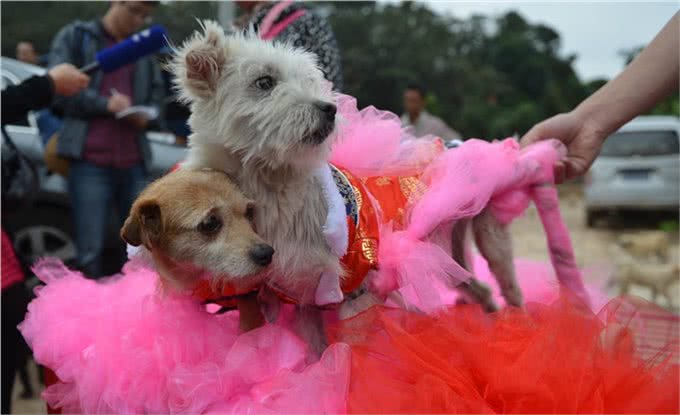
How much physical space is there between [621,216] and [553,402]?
1085 centimetres

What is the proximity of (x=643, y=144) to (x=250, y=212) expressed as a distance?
10.2 metres

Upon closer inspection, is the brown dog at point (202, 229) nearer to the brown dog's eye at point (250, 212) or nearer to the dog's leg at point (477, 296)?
the brown dog's eye at point (250, 212)

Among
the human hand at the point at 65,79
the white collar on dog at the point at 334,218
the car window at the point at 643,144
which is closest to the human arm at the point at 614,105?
the white collar on dog at the point at 334,218

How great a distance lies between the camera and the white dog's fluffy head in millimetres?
1628

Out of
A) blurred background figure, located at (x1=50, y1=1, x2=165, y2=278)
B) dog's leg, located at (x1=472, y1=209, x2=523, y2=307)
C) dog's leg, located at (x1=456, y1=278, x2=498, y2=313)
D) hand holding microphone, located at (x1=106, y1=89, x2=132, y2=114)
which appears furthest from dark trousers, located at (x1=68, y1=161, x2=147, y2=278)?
dog's leg, located at (x1=472, y1=209, x2=523, y2=307)

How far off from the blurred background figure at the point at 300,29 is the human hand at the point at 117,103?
151 cm

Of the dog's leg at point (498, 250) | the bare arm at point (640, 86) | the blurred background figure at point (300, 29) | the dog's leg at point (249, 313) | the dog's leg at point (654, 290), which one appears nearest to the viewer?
the dog's leg at point (249, 313)

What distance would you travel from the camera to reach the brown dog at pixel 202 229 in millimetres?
1569

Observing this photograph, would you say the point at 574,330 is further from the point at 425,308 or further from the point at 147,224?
the point at 147,224

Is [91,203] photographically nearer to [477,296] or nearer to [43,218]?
[43,218]

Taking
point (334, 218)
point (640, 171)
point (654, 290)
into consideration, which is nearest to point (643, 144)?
point (640, 171)

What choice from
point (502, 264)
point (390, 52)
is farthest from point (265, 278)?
point (390, 52)

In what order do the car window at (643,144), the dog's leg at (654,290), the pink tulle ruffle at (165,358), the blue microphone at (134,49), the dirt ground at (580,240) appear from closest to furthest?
the pink tulle ruffle at (165,358) < the blue microphone at (134,49) < the dirt ground at (580,240) < the dog's leg at (654,290) < the car window at (643,144)

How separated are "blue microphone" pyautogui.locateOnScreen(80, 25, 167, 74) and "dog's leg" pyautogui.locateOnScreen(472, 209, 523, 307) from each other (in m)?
1.34
